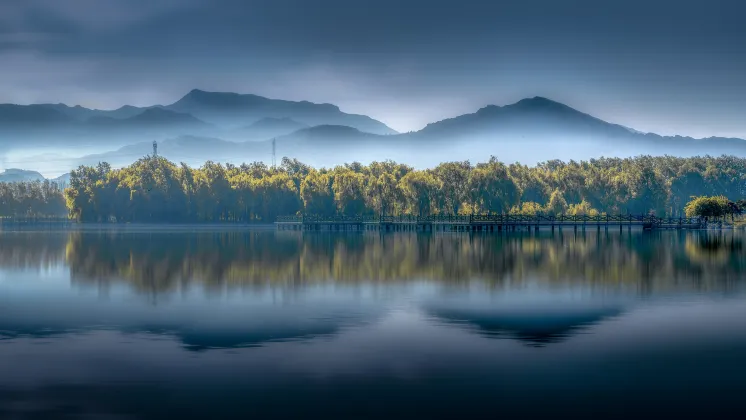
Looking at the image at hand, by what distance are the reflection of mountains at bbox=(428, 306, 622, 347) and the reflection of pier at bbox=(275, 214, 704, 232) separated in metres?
80.5

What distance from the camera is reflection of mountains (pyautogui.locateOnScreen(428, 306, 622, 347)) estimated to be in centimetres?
2570

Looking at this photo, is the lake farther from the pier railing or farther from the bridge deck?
the pier railing

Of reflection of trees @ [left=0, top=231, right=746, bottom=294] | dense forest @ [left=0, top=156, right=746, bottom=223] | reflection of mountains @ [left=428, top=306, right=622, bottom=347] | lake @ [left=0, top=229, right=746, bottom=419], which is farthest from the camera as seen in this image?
dense forest @ [left=0, top=156, right=746, bottom=223]

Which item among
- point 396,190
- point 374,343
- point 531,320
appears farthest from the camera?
point 396,190

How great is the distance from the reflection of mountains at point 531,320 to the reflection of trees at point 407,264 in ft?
28.8

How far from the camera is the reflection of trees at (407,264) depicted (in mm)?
42438

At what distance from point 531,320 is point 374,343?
6996mm

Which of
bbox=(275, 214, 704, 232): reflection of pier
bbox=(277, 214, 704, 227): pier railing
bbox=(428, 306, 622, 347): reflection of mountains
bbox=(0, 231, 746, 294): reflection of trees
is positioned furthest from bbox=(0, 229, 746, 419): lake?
bbox=(277, 214, 704, 227): pier railing

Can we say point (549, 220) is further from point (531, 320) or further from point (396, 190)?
point (531, 320)

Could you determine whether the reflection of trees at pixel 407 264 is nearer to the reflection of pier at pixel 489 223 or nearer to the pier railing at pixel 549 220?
the reflection of pier at pixel 489 223

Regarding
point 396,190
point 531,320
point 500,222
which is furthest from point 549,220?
point 531,320

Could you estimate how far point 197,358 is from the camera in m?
22.1

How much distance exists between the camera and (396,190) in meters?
132

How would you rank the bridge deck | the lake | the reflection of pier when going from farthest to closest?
the reflection of pier
the bridge deck
the lake
